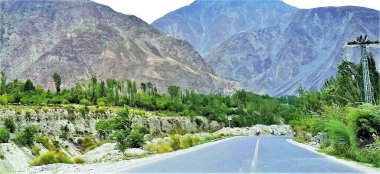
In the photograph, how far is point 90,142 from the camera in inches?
2724

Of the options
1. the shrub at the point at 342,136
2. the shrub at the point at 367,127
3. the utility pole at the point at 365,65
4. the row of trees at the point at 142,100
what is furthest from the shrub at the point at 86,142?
the shrub at the point at 367,127

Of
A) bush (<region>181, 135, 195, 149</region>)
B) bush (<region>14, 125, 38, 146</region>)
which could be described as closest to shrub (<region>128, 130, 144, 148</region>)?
bush (<region>181, 135, 195, 149</region>)

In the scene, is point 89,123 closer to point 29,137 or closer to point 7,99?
point 7,99

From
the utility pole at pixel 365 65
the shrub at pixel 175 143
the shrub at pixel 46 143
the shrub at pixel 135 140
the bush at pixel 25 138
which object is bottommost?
the shrub at pixel 46 143

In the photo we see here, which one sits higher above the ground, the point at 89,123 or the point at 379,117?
the point at 379,117

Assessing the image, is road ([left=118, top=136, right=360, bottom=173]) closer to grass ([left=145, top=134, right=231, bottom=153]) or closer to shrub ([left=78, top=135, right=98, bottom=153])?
grass ([left=145, top=134, right=231, bottom=153])

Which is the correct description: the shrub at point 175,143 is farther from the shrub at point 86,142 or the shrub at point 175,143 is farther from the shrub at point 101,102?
the shrub at point 101,102

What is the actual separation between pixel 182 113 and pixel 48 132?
53011 millimetres

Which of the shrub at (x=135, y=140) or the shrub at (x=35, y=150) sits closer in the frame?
the shrub at (x=135, y=140)

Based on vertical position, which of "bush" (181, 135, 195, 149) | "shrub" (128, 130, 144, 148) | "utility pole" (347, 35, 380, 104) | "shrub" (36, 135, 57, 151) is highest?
"utility pole" (347, 35, 380, 104)

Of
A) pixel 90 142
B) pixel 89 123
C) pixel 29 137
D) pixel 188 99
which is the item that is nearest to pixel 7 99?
pixel 89 123

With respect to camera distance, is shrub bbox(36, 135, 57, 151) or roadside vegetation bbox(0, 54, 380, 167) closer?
roadside vegetation bbox(0, 54, 380, 167)

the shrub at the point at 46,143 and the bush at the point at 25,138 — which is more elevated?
the bush at the point at 25,138

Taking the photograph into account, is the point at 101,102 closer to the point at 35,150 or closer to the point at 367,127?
the point at 35,150
